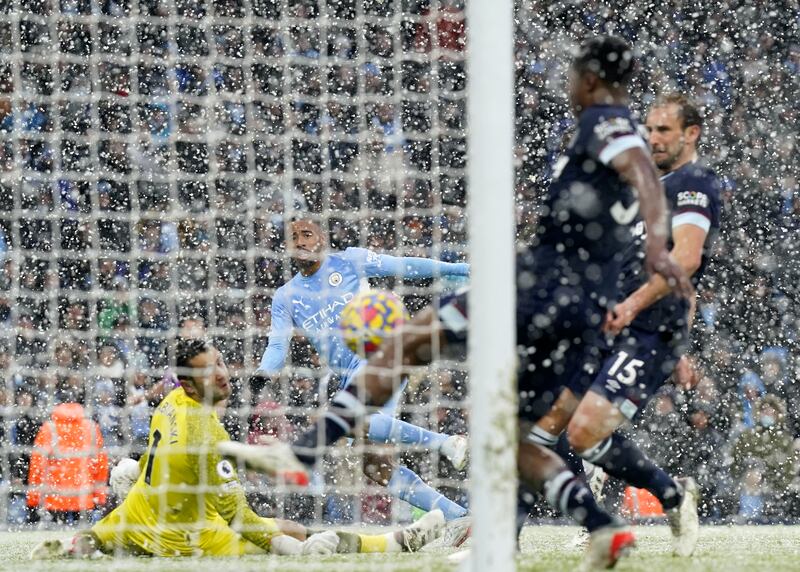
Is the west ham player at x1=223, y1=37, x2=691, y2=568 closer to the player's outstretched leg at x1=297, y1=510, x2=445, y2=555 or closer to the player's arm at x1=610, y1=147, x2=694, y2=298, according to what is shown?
the player's arm at x1=610, y1=147, x2=694, y2=298

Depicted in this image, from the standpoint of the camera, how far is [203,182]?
11234mm

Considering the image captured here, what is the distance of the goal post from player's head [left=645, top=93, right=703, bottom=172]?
7.28 feet

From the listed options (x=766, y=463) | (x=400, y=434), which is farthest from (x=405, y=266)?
(x=766, y=463)

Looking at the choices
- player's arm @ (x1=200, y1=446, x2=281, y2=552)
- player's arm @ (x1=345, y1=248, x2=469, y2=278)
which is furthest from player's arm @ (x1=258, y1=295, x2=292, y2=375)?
player's arm @ (x1=200, y1=446, x2=281, y2=552)

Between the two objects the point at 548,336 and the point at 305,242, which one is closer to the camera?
the point at 548,336

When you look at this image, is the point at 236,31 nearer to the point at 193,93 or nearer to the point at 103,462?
the point at 193,93

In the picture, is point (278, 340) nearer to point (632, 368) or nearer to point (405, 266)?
point (405, 266)

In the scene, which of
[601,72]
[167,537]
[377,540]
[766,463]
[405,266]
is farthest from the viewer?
[766,463]

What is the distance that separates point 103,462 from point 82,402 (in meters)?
0.85

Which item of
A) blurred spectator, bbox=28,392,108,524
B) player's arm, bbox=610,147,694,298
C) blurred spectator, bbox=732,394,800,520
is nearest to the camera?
player's arm, bbox=610,147,694,298

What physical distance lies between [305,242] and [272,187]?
12.4 ft

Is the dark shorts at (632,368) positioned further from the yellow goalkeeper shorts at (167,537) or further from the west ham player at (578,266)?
the yellow goalkeeper shorts at (167,537)

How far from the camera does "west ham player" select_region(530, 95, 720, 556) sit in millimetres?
5559

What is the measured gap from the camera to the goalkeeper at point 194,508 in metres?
6.12
